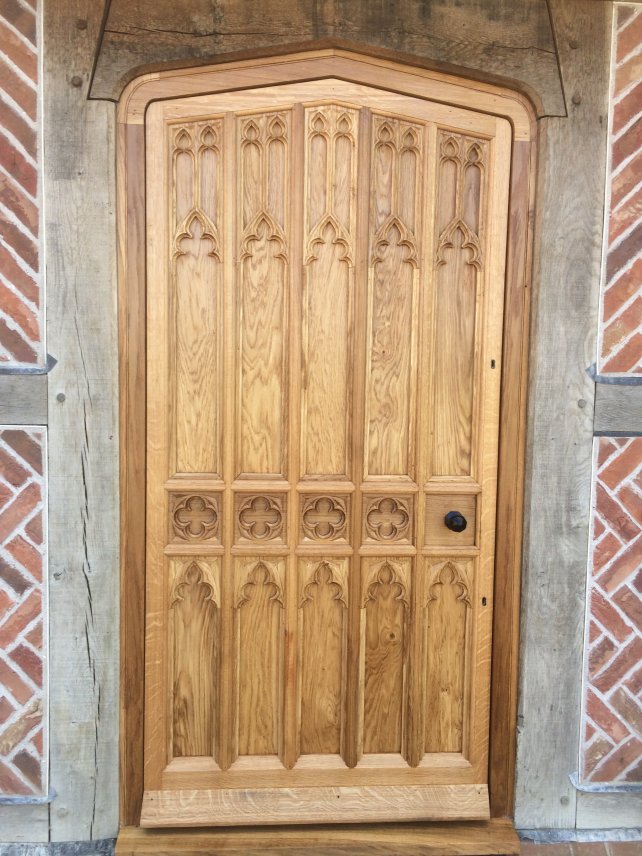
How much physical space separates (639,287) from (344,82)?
49.7 inches

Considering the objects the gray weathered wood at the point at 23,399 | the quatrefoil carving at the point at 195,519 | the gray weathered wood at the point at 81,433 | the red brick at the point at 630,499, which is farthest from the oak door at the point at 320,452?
the red brick at the point at 630,499

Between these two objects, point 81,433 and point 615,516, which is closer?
point 81,433

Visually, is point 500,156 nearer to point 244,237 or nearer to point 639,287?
point 639,287

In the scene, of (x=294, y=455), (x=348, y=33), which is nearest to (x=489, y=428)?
(x=294, y=455)

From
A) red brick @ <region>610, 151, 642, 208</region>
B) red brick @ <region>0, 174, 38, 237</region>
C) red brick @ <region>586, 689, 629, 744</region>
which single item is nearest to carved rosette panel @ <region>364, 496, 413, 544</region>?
red brick @ <region>586, 689, 629, 744</region>

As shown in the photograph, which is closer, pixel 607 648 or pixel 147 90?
pixel 147 90

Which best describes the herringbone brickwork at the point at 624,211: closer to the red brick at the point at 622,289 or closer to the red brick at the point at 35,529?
the red brick at the point at 622,289

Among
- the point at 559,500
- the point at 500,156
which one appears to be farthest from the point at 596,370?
the point at 500,156

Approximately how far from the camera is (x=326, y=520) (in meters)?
2.33

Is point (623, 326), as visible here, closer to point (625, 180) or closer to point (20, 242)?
point (625, 180)

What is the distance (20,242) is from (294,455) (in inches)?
46.0

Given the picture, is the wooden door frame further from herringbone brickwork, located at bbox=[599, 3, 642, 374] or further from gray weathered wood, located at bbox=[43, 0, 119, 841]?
herringbone brickwork, located at bbox=[599, 3, 642, 374]

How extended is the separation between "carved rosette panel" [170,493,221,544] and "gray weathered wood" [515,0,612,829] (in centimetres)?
113

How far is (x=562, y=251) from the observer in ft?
7.38
